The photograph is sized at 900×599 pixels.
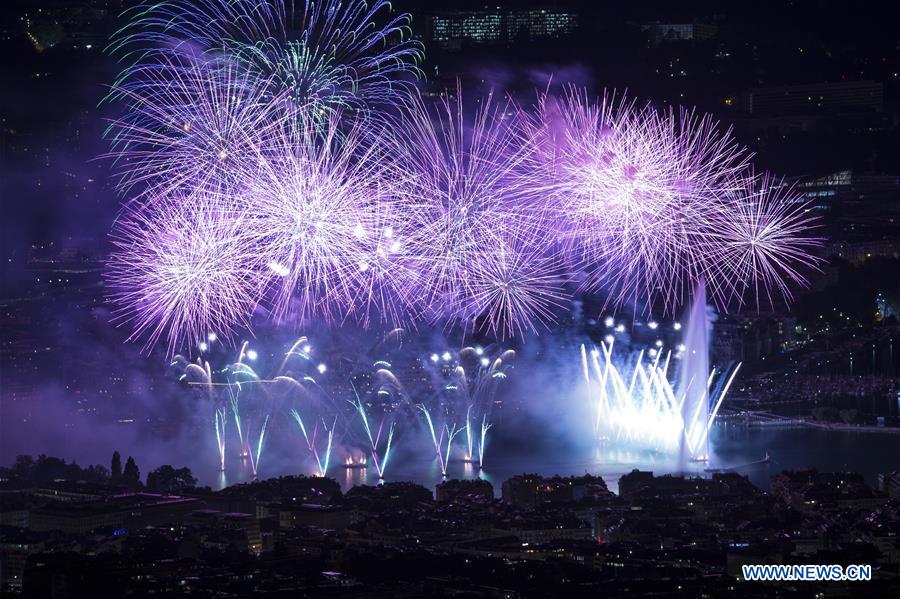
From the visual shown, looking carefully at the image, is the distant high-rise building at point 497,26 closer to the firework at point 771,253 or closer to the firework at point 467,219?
the firework at point 771,253

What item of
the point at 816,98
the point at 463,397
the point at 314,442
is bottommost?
the point at 314,442

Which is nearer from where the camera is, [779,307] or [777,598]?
[777,598]

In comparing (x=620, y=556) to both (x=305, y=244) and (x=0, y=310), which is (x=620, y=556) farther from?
(x=0, y=310)

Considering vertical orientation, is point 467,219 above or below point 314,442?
above

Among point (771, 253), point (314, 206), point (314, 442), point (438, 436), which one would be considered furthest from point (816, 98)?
point (314, 206)

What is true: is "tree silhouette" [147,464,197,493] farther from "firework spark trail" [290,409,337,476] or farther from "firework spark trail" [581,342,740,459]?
"firework spark trail" [581,342,740,459]

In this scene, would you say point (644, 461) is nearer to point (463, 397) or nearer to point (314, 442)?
point (463, 397)

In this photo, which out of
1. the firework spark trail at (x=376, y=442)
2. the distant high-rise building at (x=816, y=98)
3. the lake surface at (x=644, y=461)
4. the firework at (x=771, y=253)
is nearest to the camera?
the lake surface at (x=644, y=461)

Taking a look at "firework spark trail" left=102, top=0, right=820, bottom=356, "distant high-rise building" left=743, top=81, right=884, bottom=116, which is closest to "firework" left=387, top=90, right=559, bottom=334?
"firework spark trail" left=102, top=0, right=820, bottom=356

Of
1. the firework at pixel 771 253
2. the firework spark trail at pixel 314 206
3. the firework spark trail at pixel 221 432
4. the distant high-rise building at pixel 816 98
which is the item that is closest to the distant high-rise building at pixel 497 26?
the distant high-rise building at pixel 816 98

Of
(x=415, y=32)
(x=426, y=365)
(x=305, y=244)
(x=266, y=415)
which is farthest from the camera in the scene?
(x=415, y=32)

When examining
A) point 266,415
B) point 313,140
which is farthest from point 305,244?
point 266,415
